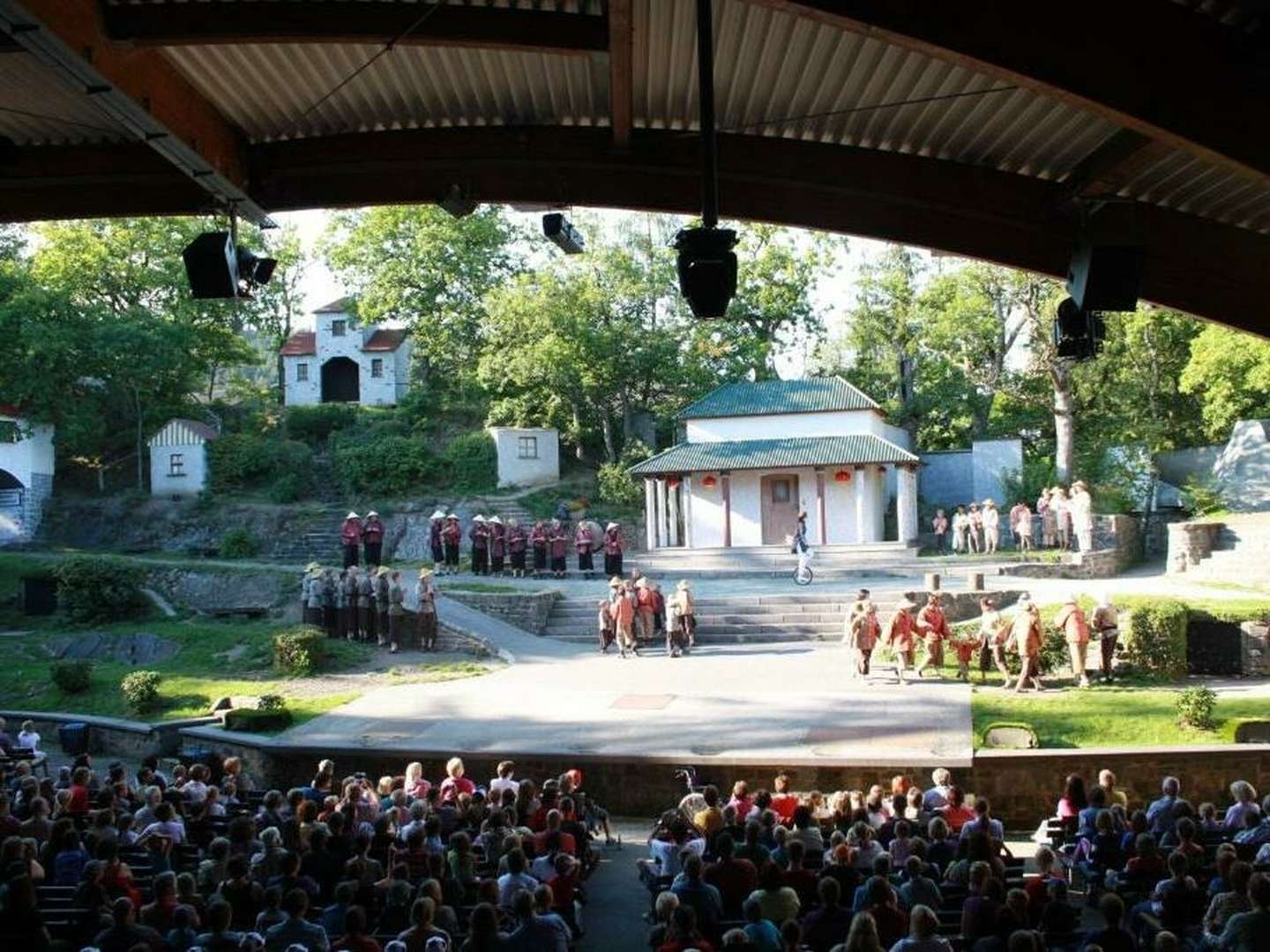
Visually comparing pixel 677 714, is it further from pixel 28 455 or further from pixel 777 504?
pixel 28 455

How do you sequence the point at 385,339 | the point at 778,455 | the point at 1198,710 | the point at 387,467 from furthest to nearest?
the point at 385,339 < the point at 387,467 < the point at 778,455 < the point at 1198,710

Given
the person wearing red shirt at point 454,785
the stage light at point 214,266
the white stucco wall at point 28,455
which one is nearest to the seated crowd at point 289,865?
the person wearing red shirt at point 454,785

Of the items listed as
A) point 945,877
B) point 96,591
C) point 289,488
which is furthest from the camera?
point 289,488

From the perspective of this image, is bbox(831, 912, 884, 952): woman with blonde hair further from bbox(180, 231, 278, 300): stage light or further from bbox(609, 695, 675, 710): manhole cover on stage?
bbox(609, 695, 675, 710): manhole cover on stage

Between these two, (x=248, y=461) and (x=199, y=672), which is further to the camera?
(x=248, y=461)

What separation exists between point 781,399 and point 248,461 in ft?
64.4

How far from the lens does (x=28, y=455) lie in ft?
136

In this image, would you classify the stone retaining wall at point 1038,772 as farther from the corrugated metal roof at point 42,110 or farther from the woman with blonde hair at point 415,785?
the corrugated metal roof at point 42,110

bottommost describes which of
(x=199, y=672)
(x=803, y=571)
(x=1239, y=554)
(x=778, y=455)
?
(x=199, y=672)

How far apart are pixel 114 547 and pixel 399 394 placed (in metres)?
16.9

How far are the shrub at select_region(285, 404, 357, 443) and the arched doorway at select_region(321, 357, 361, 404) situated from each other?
5.05m

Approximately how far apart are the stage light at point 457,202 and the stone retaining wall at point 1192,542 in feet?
79.5

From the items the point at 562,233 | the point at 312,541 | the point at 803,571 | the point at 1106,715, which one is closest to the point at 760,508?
the point at 803,571

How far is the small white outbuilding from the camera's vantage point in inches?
1706
